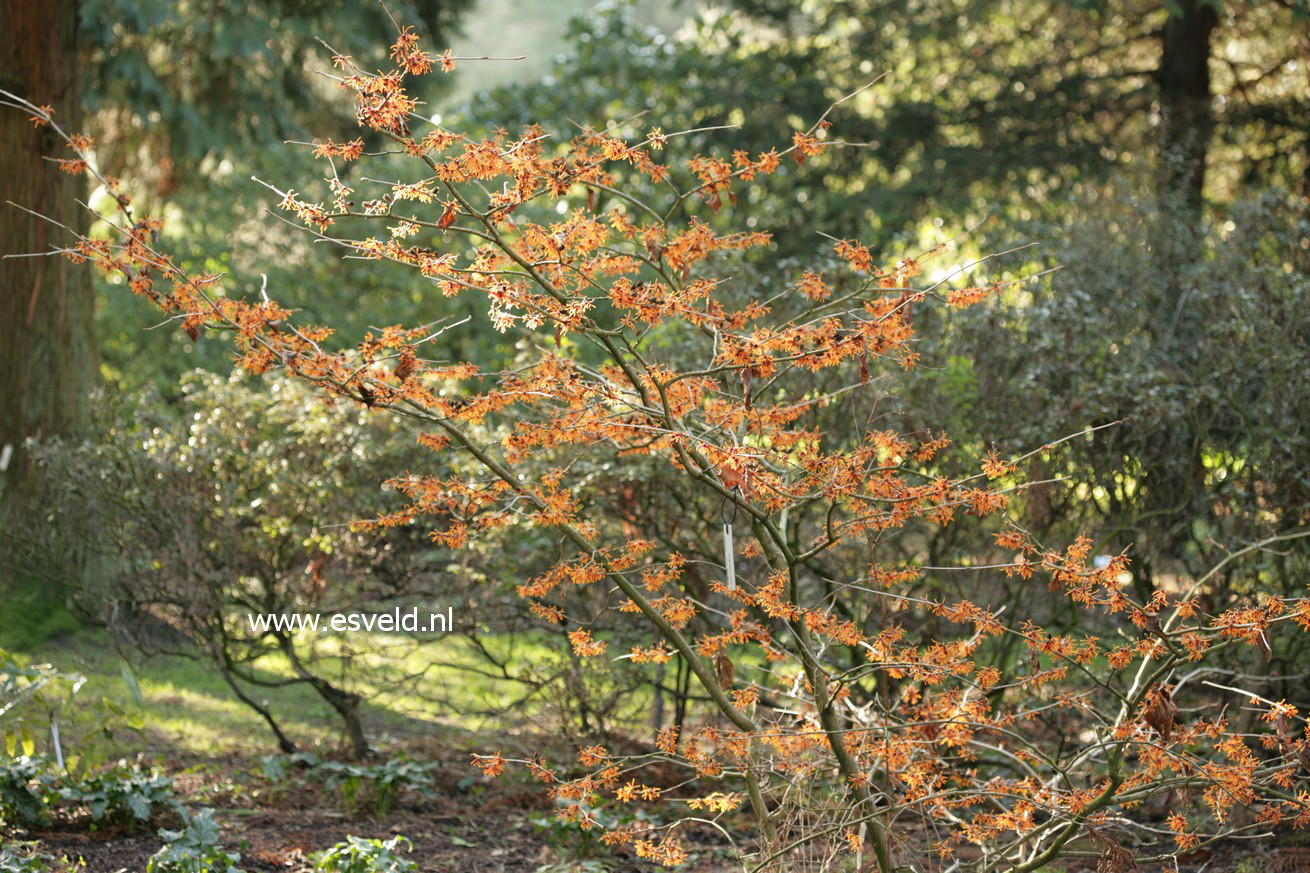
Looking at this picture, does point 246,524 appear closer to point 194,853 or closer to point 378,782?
point 378,782

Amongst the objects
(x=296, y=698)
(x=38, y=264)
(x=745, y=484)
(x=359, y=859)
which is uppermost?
(x=38, y=264)

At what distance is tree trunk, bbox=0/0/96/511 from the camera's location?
748cm

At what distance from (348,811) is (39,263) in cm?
471

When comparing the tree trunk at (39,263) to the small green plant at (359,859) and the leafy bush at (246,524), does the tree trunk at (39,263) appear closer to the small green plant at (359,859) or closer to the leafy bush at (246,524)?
the leafy bush at (246,524)

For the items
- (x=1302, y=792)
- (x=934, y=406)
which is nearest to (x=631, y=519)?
(x=934, y=406)

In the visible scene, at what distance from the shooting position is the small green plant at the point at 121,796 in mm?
4270

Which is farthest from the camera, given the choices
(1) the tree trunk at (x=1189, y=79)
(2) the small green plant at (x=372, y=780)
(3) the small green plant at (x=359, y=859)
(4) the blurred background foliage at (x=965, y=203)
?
(1) the tree trunk at (x=1189, y=79)

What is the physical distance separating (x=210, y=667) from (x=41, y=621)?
2.68 meters

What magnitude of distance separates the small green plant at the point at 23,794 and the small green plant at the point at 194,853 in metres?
0.52

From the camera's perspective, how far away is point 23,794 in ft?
13.5

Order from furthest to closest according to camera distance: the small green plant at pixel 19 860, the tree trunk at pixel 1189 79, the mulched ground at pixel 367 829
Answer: the tree trunk at pixel 1189 79
the mulched ground at pixel 367 829
the small green plant at pixel 19 860

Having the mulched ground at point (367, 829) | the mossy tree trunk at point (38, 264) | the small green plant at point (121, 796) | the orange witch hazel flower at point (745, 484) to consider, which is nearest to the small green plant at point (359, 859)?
the mulched ground at point (367, 829)

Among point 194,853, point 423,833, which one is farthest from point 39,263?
point 194,853

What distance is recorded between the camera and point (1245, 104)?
10.8 metres
